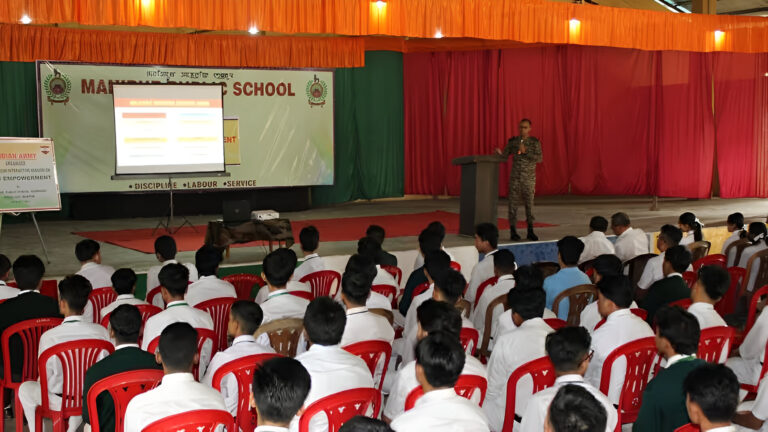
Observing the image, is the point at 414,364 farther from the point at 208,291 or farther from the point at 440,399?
the point at 208,291

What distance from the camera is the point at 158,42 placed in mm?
10664

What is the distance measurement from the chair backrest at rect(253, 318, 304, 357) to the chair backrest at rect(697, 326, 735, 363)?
1.68 metres

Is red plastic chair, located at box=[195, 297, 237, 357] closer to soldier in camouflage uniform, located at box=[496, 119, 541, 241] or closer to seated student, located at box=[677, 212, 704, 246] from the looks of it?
seated student, located at box=[677, 212, 704, 246]

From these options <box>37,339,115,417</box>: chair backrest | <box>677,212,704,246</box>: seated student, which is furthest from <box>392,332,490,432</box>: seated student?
<box>677,212,704,246</box>: seated student

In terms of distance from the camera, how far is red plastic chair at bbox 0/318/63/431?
3.55 m

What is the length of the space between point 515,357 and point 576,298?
4.30 feet

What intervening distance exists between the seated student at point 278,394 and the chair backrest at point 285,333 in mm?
1238

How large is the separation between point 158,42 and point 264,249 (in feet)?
13.0

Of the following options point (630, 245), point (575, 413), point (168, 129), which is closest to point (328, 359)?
point (575, 413)

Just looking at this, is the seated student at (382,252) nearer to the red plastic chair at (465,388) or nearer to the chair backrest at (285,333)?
the chair backrest at (285,333)

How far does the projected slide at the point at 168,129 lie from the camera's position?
382 inches

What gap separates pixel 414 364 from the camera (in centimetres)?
276

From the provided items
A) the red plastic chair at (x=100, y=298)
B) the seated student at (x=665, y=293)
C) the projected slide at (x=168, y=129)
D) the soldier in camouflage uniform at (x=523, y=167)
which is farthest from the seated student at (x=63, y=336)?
the projected slide at (x=168, y=129)

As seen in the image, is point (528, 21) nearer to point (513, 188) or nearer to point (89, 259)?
point (513, 188)
